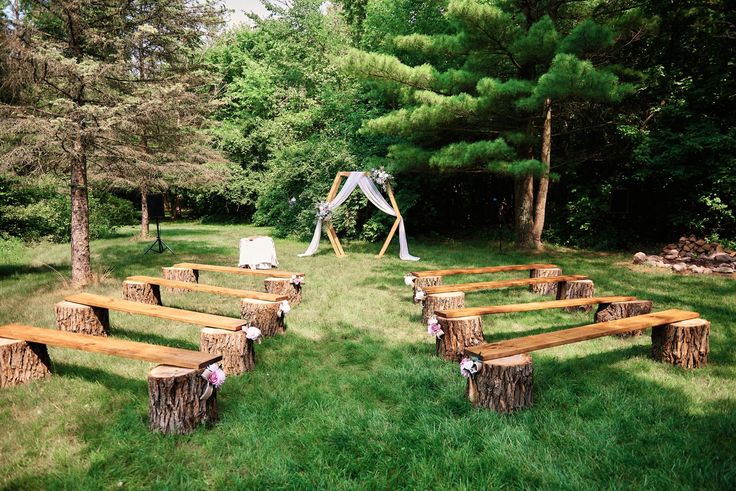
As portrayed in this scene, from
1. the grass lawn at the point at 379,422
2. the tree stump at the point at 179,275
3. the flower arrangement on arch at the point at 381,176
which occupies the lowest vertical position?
the grass lawn at the point at 379,422

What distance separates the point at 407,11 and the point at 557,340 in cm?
1385

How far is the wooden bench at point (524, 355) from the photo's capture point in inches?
113

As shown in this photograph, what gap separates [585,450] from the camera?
2.45 meters

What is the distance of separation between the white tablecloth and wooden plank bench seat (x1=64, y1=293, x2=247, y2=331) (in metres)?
4.35

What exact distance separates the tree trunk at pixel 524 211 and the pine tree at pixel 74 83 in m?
8.38

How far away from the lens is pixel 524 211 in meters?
10.9

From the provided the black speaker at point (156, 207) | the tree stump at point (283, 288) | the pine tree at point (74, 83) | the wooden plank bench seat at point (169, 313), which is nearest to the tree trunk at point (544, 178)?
the tree stump at point (283, 288)

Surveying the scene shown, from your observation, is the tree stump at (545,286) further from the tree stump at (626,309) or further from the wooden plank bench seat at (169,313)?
the wooden plank bench seat at (169,313)

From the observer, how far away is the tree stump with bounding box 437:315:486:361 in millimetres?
3826

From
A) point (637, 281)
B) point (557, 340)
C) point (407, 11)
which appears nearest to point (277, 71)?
point (407, 11)

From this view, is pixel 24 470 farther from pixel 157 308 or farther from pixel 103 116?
pixel 103 116

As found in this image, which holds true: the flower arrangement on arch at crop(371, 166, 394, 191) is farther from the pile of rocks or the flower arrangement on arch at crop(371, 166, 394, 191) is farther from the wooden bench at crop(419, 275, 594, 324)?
the pile of rocks

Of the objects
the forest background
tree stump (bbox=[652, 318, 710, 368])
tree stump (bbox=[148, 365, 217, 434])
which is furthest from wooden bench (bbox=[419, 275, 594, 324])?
the forest background

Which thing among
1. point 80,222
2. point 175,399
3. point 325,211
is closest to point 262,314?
point 175,399
